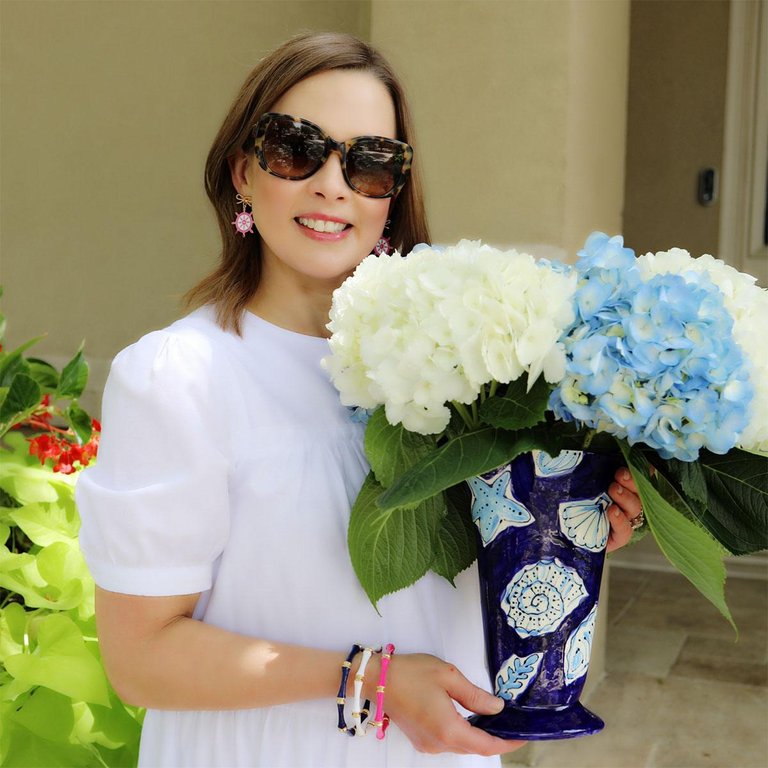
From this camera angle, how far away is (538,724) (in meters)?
1.13

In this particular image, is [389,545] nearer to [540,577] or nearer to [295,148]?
[540,577]

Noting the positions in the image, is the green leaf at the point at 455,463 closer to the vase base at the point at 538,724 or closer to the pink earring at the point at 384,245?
the vase base at the point at 538,724

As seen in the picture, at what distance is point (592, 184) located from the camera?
324 centimetres

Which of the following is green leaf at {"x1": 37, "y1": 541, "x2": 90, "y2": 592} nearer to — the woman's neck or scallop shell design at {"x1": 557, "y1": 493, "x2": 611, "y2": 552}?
the woman's neck

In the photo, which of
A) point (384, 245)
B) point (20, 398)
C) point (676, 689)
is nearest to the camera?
point (384, 245)

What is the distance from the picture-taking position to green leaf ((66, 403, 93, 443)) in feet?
7.43

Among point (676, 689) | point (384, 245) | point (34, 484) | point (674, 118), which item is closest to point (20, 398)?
point (34, 484)

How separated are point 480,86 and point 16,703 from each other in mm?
2105

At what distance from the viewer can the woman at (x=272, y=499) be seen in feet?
3.89

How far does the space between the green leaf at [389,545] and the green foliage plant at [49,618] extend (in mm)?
671

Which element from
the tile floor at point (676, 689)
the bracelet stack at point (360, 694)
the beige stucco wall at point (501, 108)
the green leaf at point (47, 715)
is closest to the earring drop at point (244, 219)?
the bracelet stack at point (360, 694)

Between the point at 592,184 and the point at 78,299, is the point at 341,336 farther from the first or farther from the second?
the point at 78,299

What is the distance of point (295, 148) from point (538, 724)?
2.66 feet

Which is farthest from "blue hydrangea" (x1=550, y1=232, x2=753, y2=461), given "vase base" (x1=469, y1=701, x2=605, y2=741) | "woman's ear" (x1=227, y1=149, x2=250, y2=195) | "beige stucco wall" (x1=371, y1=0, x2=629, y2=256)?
"beige stucco wall" (x1=371, y1=0, x2=629, y2=256)
